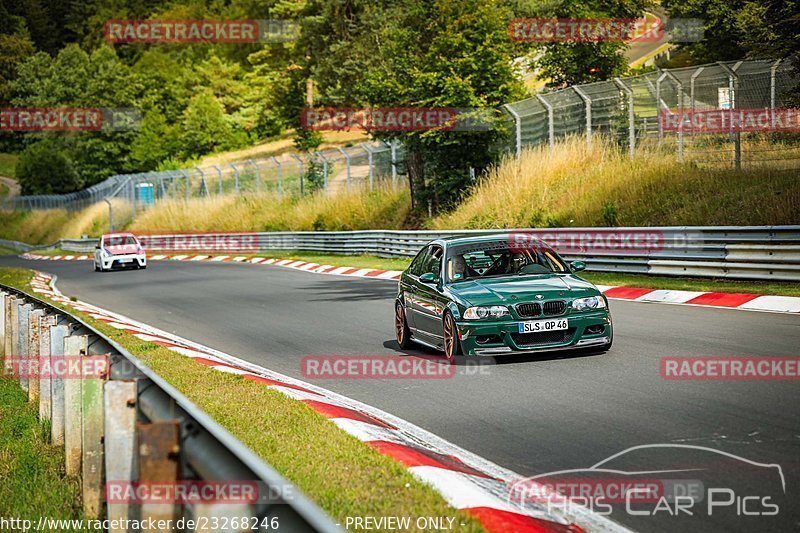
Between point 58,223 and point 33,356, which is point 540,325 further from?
point 58,223

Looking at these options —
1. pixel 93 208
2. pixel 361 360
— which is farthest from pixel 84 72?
pixel 361 360

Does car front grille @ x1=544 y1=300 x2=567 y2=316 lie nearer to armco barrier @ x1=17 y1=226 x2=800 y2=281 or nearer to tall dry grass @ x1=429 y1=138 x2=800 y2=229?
armco barrier @ x1=17 y1=226 x2=800 y2=281

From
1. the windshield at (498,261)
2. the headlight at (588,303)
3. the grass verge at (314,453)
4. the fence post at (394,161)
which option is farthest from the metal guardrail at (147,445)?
the fence post at (394,161)

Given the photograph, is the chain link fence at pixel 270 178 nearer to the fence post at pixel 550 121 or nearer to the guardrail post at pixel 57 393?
the fence post at pixel 550 121

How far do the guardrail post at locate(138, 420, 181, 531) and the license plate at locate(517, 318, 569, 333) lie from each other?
24.6ft

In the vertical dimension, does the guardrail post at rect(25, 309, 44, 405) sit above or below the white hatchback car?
above

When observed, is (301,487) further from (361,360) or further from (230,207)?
(230,207)

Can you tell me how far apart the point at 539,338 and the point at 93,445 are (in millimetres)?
6247

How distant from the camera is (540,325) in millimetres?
11055

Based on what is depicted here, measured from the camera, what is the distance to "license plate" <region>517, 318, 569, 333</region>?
11039 millimetres

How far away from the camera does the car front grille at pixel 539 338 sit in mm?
11070

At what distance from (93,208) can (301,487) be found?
72.5 meters

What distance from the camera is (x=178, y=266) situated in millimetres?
40156

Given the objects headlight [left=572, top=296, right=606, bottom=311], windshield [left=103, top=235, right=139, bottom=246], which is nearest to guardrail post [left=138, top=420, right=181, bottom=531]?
headlight [left=572, top=296, right=606, bottom=311]
